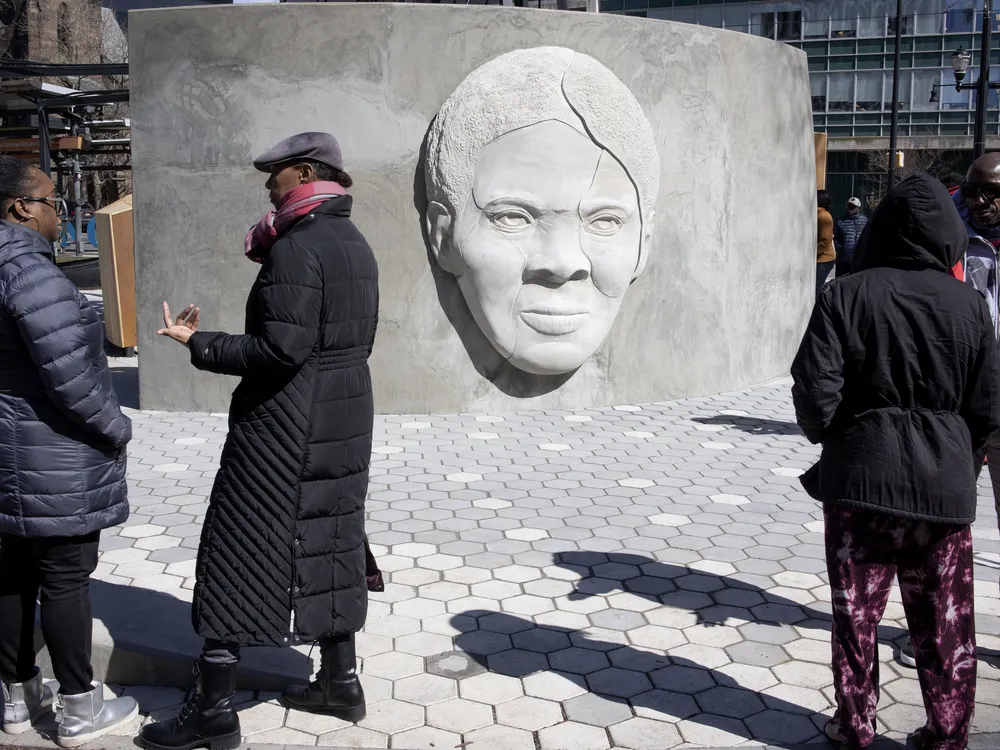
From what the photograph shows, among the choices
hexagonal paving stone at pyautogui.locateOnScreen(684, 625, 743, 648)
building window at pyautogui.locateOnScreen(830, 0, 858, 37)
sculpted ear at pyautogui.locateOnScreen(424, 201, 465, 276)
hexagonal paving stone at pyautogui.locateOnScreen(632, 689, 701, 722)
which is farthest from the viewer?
building window at pyautogui.locateOnScreen(830, 0, 858, 37)

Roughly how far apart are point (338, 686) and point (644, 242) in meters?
5.50

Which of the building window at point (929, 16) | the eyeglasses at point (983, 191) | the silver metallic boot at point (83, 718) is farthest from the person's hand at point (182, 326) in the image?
the building window at point (929, 16)

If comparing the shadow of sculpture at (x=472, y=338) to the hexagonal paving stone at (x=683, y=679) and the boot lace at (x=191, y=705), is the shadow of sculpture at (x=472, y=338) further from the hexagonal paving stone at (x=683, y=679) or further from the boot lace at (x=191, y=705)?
the boot lace at (x=191, y=705)

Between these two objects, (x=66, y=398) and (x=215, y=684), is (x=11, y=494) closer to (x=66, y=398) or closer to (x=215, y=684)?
(x=66, y=398)

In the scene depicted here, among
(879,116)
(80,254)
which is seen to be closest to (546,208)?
(80,254)

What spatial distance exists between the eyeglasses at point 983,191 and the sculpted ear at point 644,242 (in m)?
4.09

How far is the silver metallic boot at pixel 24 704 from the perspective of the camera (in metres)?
3.56

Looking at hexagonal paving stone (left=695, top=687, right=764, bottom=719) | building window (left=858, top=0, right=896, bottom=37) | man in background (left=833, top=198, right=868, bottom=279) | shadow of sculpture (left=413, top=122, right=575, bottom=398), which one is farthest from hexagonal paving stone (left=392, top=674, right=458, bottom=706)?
building window (left=858, top=0, right=896, bottom=37)

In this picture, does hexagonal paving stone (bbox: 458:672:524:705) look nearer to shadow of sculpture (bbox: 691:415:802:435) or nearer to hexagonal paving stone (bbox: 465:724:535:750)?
hexagonal paving stone (bbox: 465:724:535:750)

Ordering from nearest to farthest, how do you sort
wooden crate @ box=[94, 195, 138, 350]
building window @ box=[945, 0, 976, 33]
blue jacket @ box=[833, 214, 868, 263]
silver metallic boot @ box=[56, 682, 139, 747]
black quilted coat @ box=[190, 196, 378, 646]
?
black quilted coat @ box=[190, 196, 378, 646] → silver metallic boot @ box=[56, 682, 139, 747] → wooden crate @ box=[94, 195, 138, 350] → blue jacket @ box=[833, 214, 868, 263] → building window @ box=[945, 0, 976, 33]

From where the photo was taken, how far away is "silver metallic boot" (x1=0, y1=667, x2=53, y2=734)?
3.56 meters

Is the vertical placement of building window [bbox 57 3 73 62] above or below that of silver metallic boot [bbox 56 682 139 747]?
above

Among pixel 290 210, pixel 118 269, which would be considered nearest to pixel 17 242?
pixel 290 210

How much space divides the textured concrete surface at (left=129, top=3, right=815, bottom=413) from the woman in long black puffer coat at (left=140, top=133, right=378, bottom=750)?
484 cm
